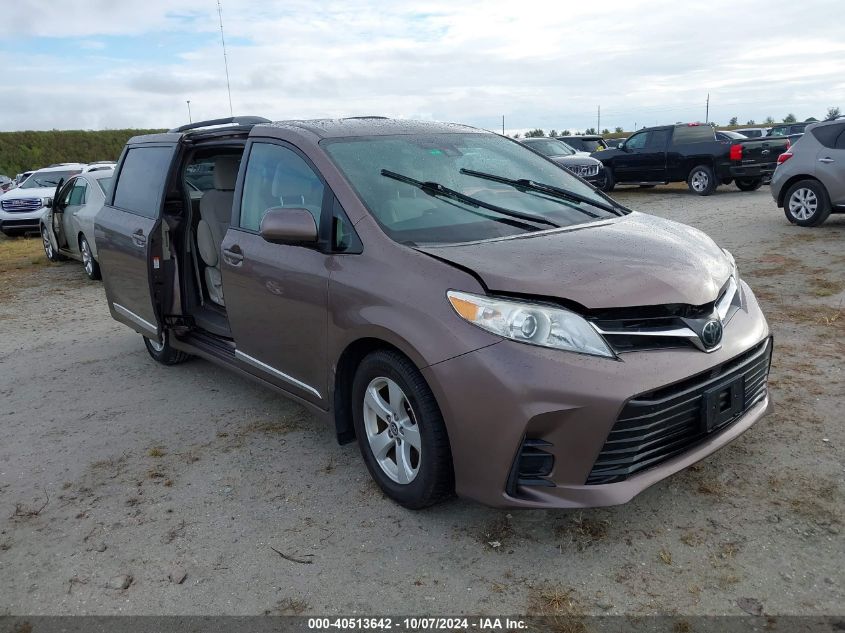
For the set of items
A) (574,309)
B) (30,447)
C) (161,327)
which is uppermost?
(574,309)

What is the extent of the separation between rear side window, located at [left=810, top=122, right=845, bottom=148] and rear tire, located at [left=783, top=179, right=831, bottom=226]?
1.88 feet

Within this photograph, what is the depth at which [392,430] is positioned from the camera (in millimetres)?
3393

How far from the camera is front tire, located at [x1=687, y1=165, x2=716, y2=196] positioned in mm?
17094

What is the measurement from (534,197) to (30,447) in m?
3.43

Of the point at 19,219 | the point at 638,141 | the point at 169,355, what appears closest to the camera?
the point at 169,355

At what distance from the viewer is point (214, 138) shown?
5090mm

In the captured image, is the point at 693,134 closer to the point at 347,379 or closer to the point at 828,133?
the point at 828,133

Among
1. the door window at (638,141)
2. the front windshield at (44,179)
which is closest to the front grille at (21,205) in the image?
the front windshield at (44,179)

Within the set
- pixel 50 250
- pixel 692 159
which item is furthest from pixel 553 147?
pixel 50 250

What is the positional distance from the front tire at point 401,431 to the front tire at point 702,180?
51.2ft

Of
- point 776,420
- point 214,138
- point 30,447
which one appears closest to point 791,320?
point 776,420

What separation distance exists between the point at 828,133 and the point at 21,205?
17.4 m

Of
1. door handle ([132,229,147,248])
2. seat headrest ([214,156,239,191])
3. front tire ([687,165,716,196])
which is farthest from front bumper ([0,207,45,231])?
front tire ([687,165,716,196])

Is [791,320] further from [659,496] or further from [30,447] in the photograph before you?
[30,447]
